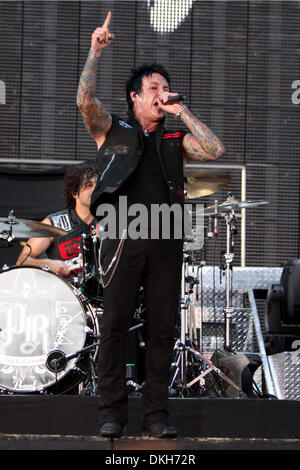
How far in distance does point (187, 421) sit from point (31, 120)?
459cm

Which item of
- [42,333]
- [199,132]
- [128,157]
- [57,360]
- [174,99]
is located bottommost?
[57,360]

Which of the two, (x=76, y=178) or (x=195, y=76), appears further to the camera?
(x=195, y=76)

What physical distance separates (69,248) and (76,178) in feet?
2.06

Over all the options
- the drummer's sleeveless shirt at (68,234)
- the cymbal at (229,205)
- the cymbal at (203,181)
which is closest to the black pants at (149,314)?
the drummer's sleeveless shirt at (68,234)

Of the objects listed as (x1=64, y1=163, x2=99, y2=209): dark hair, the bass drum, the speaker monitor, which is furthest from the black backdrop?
the bass drum

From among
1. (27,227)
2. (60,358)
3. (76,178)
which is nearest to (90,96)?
(27,227)

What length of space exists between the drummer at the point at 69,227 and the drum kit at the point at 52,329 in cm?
26

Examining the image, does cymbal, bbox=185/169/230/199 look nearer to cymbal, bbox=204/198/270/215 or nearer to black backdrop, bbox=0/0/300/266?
cymbal, bbox=204/198/270/215

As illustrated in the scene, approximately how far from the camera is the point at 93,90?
2941mm

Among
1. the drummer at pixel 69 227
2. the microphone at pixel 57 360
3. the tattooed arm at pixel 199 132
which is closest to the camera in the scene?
the tattooed arm at pixel 199 132

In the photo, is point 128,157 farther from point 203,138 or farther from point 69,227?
point 69,227

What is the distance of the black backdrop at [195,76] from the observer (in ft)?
23.8

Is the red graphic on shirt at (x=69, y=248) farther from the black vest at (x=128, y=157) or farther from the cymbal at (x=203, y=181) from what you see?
the black vest at (x=128, y=157)
